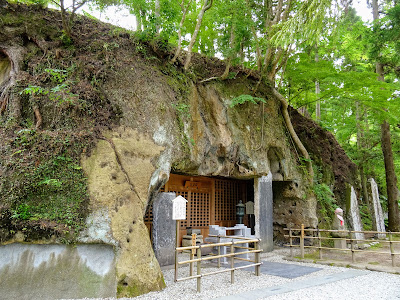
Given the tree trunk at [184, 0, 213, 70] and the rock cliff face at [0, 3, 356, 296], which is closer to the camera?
the rock cliff face at [0, 3, 356, 296]

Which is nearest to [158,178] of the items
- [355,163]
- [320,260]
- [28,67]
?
[28,67]

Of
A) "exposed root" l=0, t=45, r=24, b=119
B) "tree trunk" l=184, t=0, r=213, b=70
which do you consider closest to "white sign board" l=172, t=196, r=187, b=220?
"exposed root" l=0, t=45, r=24, b=119

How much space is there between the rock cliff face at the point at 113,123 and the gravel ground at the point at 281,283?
0.63m

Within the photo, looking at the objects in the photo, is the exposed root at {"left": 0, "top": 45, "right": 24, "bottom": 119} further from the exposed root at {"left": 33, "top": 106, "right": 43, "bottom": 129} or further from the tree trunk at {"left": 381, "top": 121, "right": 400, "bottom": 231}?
the tree trunk at {"left": 381, "top": 121, "right": 400, "bottom": 231}

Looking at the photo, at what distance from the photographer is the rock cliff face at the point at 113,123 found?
614 centimetres

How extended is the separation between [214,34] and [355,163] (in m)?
11.2

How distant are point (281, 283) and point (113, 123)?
18.6 ft

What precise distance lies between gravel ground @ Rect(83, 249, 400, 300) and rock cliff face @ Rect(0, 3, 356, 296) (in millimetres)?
630

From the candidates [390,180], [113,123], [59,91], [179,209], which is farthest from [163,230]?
[390,180]

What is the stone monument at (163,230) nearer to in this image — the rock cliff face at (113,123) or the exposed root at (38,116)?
the rock cliff face at (113,123)

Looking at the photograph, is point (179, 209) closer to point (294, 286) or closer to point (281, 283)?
point (281, 283)

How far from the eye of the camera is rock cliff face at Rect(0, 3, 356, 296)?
6.14 m

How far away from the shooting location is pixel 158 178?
763 centimetres

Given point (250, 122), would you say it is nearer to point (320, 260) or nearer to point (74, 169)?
point (320, 260)
